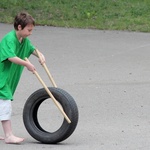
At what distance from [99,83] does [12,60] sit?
360 cm

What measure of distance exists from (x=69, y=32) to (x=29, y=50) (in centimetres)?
773

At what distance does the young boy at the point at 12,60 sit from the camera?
645 cm

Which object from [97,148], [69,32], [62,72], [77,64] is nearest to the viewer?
[97,148]

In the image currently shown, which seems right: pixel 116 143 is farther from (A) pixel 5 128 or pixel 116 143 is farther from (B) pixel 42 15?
(B) pixel 42 15

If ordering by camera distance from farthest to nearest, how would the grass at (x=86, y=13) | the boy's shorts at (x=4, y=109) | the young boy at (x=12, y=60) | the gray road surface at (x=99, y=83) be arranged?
the grass at (x=86, y=13), the gray road surface at (x=99, y=83), the boy's shorts at (x=4, y=109), the young boy at (x=12, y=60)

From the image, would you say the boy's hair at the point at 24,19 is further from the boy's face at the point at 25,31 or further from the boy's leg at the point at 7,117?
the boy's leg at the point at 7,117

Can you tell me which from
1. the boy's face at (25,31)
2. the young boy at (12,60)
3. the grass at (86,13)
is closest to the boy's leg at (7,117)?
the young boy at (12,60)

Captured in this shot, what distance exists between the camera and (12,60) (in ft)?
21.0

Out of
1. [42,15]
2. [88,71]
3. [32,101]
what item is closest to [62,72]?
[88,71]

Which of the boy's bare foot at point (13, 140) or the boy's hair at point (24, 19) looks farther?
the boy's bare foot at point (13, 140)

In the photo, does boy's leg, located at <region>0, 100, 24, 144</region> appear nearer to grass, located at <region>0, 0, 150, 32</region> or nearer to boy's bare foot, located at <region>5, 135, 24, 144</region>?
boy's bare foot, located at <region>5, 135, 24, 144</region>

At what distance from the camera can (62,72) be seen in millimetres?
10586

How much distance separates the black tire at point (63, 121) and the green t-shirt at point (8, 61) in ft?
0.93

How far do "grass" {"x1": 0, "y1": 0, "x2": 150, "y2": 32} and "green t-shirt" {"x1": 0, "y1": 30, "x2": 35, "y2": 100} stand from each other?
817 centimetres
